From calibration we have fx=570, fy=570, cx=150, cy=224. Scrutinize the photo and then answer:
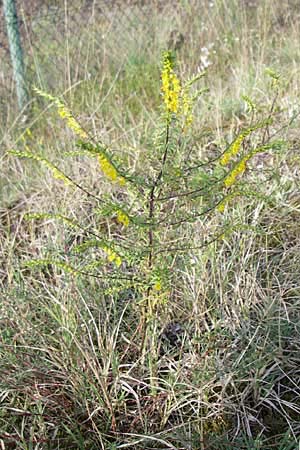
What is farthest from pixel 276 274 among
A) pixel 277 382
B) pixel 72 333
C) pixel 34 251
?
pixel 34 251

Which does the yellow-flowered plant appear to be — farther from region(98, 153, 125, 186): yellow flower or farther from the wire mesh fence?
the wire mesh fence

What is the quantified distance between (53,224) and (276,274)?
880 mm

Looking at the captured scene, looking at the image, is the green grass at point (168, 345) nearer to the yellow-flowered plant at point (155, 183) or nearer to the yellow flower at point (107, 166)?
the yellow-flowered plant at point (155, 183)

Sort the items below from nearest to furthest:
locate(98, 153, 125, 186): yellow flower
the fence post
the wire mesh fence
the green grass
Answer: locate(98, 153, 125, 186): yellow flower, the green grass, the fence post, the wire mesh fence

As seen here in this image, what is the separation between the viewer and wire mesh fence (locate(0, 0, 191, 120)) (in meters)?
3.74

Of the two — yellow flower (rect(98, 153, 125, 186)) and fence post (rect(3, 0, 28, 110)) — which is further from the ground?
yellow flower (rect(98, 153, 125, 186))

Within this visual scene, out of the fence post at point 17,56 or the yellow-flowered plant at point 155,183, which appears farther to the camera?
the fence post at point 17,56

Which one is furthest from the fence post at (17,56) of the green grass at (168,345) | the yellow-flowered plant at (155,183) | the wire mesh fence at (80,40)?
the yellow-flowered plant at (155,183)

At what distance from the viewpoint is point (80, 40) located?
145 inches

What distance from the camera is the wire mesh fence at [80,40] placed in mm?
3740

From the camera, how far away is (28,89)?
368 centimetres

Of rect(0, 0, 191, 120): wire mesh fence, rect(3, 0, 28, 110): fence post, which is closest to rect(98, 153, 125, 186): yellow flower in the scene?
rect(0, 0, 191, 120): wire mesh fence

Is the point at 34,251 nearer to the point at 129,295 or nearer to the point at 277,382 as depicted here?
the point at 129,295

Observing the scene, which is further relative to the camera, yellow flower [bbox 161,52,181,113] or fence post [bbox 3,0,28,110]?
fence post [bbox 3,0,28,110]
